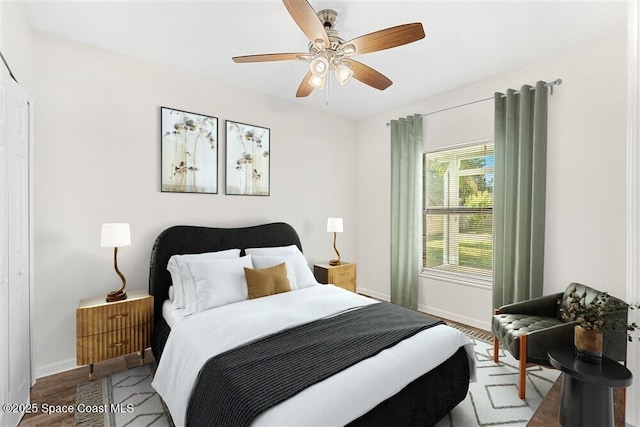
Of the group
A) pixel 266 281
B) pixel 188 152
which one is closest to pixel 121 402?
pixel 266 281

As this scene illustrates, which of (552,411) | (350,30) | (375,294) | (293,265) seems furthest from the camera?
(375,294)

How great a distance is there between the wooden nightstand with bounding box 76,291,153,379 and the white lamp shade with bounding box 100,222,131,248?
486 millimetres

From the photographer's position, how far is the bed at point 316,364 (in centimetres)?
138

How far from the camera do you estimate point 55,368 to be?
2.54 m

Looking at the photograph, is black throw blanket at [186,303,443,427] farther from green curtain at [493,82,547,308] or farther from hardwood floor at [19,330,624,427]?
green curtain at [493,82,547,308]

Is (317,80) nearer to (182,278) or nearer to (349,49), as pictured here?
(349,49)

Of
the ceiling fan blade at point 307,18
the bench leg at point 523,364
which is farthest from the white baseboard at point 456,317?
the ceiling fan blade at point 307,18

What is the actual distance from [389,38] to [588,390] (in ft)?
7.89

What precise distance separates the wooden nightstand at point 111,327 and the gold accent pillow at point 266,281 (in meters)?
0.87

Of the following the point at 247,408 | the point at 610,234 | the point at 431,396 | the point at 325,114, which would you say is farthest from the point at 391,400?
the point at 325,114

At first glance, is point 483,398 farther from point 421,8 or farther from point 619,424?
point 421,8

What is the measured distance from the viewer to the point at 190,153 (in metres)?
3.21

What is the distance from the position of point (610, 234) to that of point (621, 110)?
1.06 metres

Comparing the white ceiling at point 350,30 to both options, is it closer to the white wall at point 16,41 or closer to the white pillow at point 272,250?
the white wall at point 16,41
